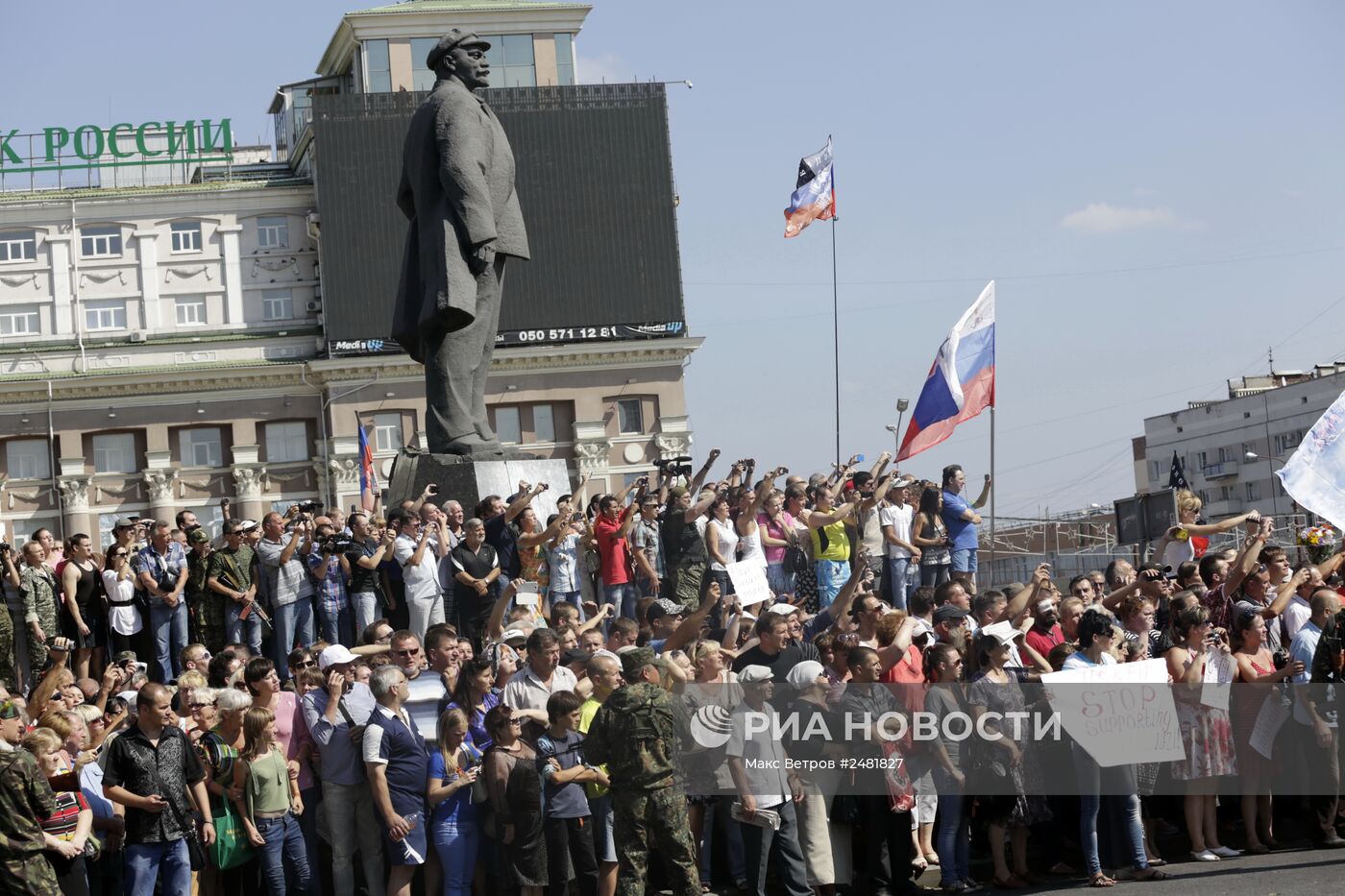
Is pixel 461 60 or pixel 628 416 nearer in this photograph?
pixel 461 60

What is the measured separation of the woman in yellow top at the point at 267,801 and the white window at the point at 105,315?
6376cm

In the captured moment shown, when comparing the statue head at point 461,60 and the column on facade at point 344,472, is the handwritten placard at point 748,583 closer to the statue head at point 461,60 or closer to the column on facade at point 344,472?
the statue head at point 461,60

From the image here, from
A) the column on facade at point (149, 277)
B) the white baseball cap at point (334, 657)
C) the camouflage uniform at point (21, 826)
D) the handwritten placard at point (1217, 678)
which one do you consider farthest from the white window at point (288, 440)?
the camouflage uniform at point (21, 826)

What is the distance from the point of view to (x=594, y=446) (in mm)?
68250

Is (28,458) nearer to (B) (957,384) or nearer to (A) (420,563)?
(B) (957,384)

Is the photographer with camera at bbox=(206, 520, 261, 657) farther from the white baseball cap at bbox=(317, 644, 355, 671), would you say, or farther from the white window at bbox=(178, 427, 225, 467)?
the white window at bbox=(178, 427, 225, 467)

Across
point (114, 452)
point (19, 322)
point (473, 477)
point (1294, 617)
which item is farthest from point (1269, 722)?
point (19, 322)

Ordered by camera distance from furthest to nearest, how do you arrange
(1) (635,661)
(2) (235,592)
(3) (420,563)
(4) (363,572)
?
(2) (235,592) → (4) (363,572) → (3) (420,563) → (1) (635,661)

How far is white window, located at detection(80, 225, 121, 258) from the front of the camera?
71.2 m

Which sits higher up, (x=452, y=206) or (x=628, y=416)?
(x=628, y=416)

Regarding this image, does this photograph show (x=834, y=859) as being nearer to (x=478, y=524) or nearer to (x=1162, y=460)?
(x=478, y=524)

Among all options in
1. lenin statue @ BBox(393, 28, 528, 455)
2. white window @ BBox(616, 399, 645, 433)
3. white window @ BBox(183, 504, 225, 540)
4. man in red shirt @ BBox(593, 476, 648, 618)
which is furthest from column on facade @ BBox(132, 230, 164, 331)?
lenin statue @ BBox(393, 28, 528, 455)

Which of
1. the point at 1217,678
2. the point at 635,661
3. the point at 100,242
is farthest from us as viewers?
the point at 100,242

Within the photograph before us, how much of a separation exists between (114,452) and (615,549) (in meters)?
55.0
